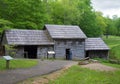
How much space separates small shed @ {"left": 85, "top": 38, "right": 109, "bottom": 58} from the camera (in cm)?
4522

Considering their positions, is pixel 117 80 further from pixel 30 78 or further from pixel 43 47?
pixel 43 47

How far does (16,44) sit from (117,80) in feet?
68.0

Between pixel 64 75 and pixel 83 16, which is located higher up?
pixel 83 16

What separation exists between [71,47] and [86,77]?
2291 cm

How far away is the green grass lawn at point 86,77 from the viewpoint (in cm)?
1923

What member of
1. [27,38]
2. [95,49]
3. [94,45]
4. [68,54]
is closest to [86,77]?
[27,38]

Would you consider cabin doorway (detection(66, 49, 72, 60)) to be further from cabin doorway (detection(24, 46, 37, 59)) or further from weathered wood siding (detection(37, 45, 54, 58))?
cabin doorway (detection(24, 46, 37, 59))

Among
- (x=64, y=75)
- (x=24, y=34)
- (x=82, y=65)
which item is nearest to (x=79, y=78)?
(x=64, y=75)

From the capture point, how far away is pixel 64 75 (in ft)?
69.8

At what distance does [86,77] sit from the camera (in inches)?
811

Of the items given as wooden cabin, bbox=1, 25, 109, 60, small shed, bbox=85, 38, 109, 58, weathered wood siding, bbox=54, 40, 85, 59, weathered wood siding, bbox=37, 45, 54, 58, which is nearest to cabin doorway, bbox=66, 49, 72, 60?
wooden cabin, bbox=1, 25, 109, 60

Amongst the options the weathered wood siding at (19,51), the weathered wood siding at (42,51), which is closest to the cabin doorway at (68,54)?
the weathered wood siding at (42,51)

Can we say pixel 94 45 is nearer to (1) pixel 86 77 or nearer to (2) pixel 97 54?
(2) pixel 97 54

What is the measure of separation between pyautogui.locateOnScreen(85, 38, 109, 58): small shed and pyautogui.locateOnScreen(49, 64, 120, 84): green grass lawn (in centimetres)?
2170
